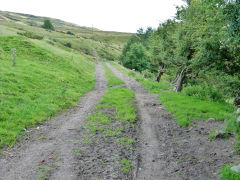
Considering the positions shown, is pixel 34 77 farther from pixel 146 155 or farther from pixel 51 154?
pixel 146 155

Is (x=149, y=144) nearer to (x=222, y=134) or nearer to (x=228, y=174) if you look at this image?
(x=222, y=134)

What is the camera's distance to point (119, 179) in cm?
639

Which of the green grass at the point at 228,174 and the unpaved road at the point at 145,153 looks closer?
the green grass at the point at 228,174

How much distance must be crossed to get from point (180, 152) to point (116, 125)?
4266 millimetres

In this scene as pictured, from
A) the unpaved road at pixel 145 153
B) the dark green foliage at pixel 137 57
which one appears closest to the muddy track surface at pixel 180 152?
the unpaved road at pixel 145 153

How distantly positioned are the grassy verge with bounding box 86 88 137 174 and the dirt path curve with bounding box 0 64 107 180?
1.24 meters

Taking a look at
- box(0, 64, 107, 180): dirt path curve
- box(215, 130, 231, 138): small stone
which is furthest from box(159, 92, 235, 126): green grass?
box(0, 64, 107, 180): dirt path curve

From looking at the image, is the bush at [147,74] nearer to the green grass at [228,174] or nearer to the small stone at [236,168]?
the green grass at [228,174]

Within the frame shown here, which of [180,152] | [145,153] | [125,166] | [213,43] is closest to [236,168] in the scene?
[180,152]

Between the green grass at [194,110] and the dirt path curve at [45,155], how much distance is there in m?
6.88

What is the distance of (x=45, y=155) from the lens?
7668 millimetres

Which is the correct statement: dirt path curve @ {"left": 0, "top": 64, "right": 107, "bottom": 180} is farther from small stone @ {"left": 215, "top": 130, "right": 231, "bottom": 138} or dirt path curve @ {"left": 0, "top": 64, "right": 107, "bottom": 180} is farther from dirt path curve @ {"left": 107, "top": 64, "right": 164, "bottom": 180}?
small stone @ {"left": 215, "top": 130, "right": 231, "bottom": 138}

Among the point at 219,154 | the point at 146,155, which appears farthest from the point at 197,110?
the point at 146,155

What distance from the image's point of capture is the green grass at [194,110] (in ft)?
39.2
